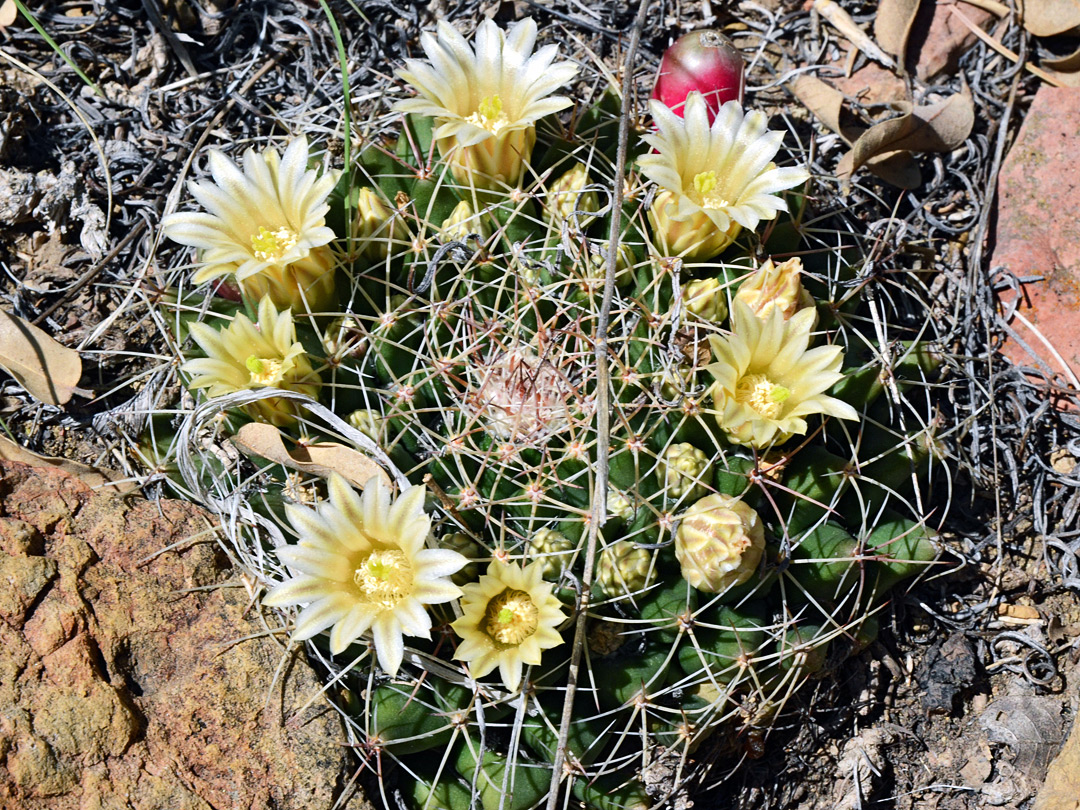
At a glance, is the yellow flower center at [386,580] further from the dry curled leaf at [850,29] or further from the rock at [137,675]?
the dry curled leaf at [850,29]

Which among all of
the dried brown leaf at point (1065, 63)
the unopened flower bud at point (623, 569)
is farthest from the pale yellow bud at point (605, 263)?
the dried brown leaf at point (1065, 63)

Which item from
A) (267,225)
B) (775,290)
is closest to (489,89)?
(267,225)

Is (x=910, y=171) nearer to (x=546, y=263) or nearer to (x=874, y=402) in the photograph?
(x=874, y=402)

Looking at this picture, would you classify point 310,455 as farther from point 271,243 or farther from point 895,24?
point 895,24

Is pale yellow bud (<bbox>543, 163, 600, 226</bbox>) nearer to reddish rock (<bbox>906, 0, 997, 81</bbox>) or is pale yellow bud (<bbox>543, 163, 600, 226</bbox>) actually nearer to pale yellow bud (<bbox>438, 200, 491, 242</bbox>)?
pale yellow bud (<bbox>438, 200, 491, 242</bbox>)

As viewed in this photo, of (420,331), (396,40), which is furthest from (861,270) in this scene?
(396,40)
